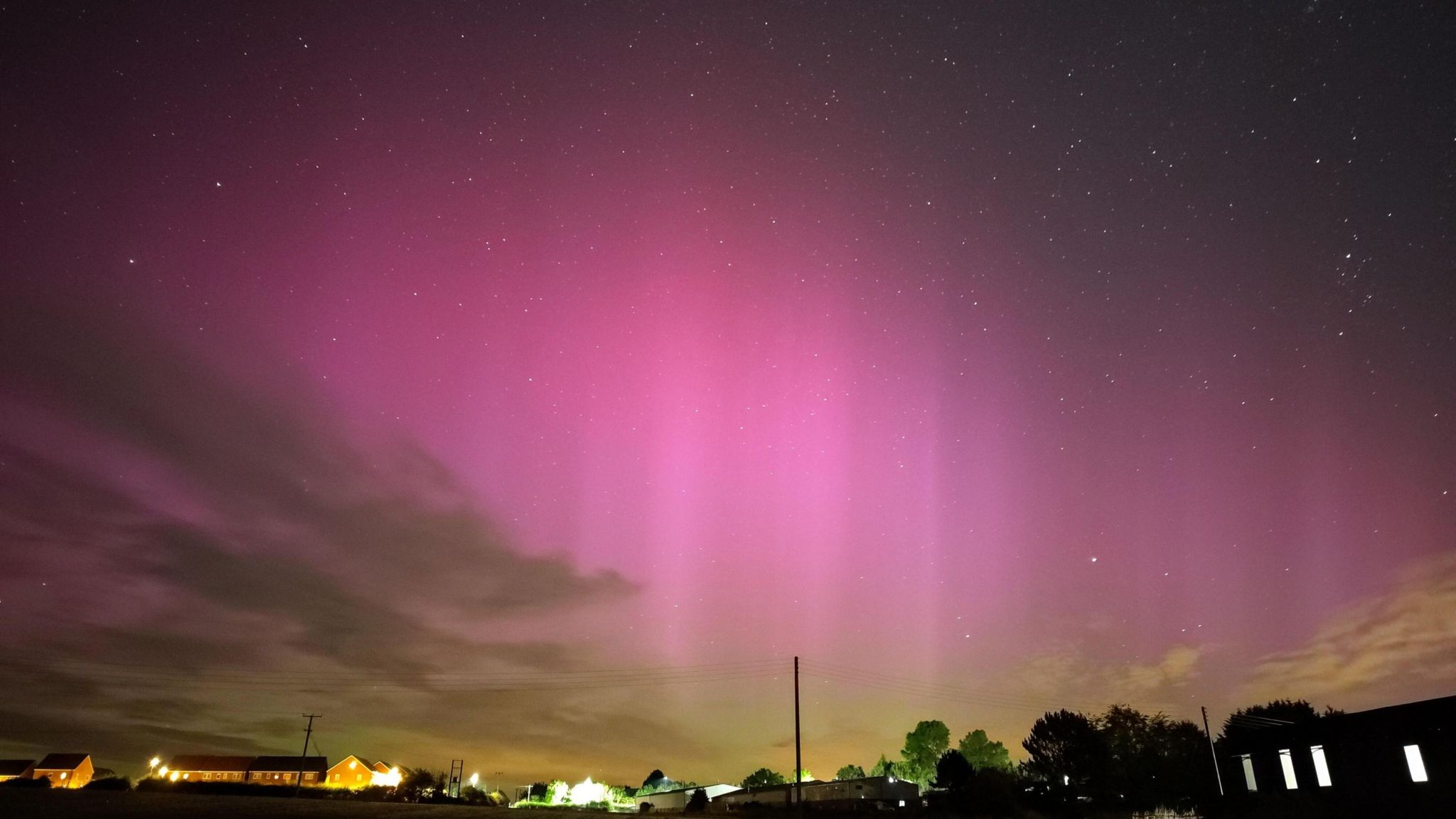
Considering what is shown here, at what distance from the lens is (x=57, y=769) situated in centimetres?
14312

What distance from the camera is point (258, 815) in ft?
138

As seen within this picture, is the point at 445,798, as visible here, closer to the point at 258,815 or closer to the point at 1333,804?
the point at 258,815

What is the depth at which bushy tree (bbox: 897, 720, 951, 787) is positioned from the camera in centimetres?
13200

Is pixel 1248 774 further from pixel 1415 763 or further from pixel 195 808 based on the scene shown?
pixel 195 808

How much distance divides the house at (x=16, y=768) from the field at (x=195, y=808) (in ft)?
409

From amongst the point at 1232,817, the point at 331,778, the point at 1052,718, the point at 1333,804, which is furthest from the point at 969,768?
the point at 331,778

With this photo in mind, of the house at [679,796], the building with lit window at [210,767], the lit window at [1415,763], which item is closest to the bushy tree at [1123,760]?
the lit window at [1415,763]

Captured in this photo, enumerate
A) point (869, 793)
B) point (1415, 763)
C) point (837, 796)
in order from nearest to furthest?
1. point (1415, 763)
2. point (869, 793)
3. point (837, 796)

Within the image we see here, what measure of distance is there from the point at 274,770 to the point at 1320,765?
15852 cm

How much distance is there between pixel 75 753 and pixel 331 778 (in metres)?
48.1

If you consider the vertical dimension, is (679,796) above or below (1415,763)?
below

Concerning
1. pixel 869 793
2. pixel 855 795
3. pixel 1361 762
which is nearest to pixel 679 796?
pixel 855 795

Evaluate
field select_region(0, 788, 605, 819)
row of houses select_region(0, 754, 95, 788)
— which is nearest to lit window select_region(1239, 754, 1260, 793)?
field select_region(0, 788, 605, 819)

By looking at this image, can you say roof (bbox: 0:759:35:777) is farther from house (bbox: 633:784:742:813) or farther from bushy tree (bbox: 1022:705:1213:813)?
bushy tree (bbox: 1022:705:1213:813)
